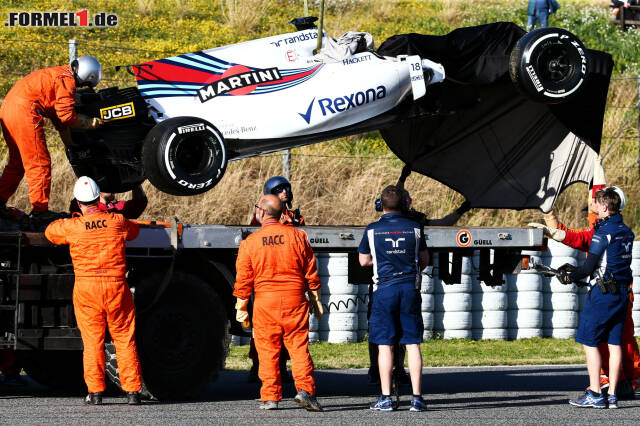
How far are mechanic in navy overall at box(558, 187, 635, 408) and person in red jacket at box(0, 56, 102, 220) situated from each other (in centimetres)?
411

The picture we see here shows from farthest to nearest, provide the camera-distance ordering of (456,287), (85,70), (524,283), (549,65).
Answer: (524,283) → (456,287) → (549,65) → (85,70)

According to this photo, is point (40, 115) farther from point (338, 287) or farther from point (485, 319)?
point (485, 319)

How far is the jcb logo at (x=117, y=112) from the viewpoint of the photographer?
9203 millimetres

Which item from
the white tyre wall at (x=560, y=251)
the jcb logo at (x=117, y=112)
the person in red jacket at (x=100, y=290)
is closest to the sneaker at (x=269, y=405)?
the person in red jacket at (x=100, y=290)

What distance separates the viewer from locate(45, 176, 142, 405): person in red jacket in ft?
27.0

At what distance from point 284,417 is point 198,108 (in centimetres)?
290

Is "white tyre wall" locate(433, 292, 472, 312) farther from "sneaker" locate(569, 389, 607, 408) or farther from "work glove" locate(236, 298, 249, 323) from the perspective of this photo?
"work glove" locate(236, 298, 249, 323)

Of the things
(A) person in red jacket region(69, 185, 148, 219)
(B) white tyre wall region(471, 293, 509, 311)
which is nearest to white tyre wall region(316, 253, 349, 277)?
(B) white tyre wall region(471, 293, 509, 311)

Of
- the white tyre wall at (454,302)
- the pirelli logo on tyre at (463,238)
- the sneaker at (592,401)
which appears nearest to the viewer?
the sneaker at (592,401)

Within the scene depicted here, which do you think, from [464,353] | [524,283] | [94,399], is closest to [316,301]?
[94,399]

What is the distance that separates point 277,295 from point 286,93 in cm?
222

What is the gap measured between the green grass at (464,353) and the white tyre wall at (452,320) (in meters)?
0.17

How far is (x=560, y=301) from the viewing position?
566 inches

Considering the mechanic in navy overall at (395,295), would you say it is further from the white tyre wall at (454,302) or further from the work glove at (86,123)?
the white tyre wall at (454,302)
